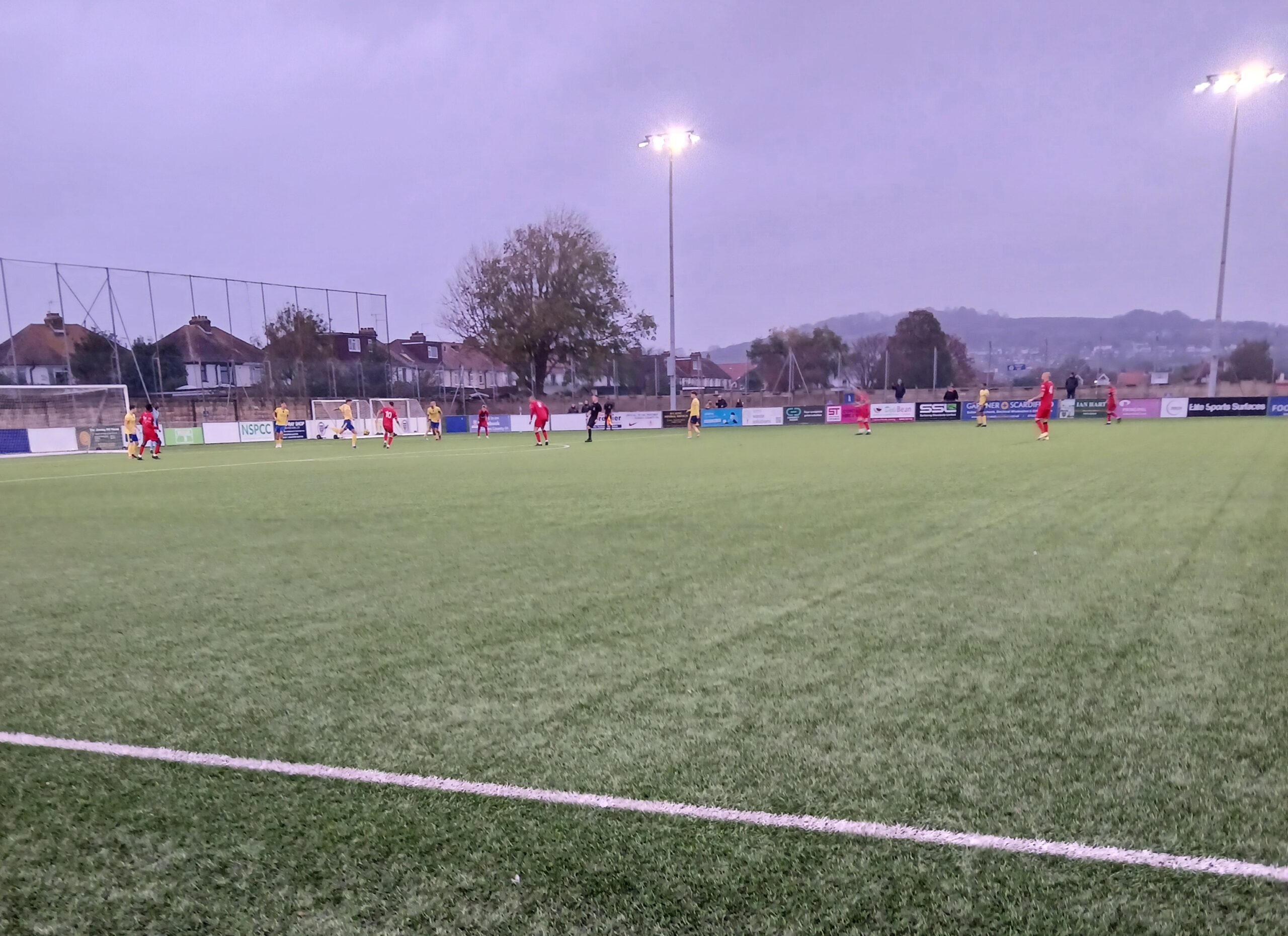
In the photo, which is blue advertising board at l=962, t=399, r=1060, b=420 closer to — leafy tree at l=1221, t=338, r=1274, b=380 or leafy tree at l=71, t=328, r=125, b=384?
leafy tree at l=1221, t=338, r=1274, b=380

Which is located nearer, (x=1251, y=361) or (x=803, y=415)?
(x=803, y=415)

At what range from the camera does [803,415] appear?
43250 mm

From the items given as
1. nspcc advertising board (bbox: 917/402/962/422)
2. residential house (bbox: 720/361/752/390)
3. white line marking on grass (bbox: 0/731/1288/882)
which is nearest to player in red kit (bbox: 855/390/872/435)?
nspcc advertising board (bbox: 917/402/962/422)

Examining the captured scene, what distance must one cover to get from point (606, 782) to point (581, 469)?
42.4 feet

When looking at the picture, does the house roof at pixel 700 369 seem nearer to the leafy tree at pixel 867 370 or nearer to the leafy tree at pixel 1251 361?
the leafy tree at pixel 867 370

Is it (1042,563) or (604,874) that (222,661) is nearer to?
(604,874)

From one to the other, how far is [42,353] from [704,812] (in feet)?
135

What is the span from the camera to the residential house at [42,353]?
31781 mm

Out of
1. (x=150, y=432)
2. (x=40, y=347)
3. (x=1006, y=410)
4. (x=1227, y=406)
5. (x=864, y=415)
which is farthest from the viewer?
(x=1006, y=410)

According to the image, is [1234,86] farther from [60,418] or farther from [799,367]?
[60,418]

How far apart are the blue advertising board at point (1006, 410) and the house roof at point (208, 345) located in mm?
38649

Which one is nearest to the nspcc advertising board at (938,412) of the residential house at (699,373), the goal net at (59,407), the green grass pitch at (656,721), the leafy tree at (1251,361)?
the leafy tree at (1251,361)


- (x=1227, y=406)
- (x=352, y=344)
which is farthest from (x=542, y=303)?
(x=1227, y=406)

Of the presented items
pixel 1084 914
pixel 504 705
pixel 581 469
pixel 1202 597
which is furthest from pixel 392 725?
pixel 581 469
